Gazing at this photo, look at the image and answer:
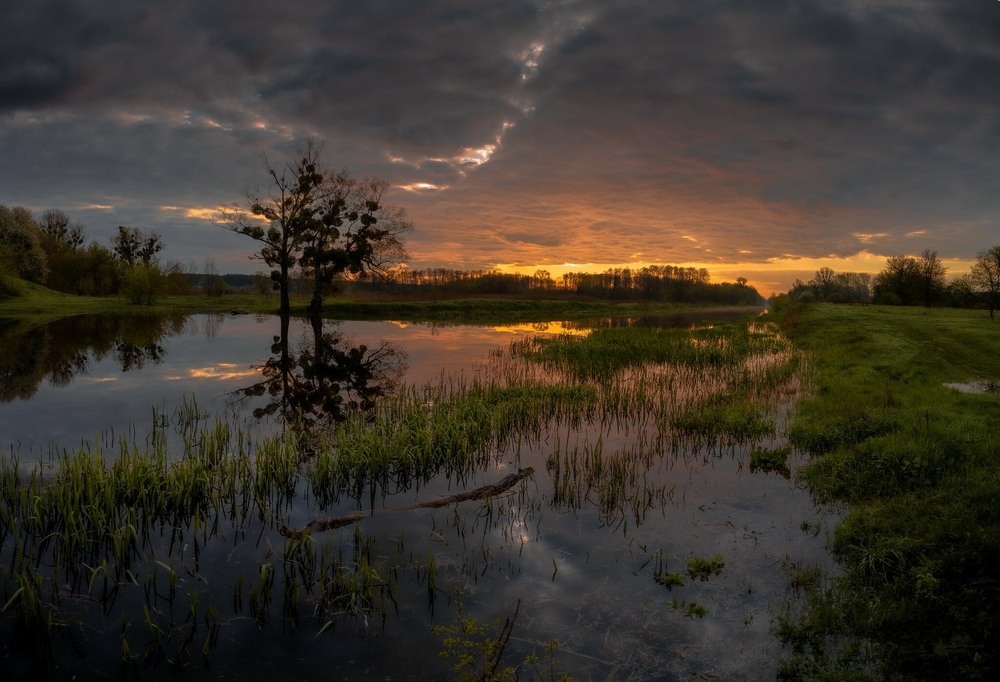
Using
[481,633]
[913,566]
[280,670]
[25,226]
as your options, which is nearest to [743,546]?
[913,566]

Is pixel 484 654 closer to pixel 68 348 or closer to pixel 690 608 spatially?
pixel 690 608

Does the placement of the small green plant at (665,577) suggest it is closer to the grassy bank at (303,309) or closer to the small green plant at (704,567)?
the small green plant at (704,567)

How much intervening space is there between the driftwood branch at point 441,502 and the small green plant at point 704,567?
149 inches

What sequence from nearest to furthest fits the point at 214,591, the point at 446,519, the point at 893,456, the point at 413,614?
the point at 413,614
the point at 214,591
the point at 446,519
the point at 893,456

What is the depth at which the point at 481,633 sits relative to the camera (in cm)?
625

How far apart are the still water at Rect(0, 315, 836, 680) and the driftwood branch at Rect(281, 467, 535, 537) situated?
156 mm

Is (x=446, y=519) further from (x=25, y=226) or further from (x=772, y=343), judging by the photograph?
(x=25, y=226)

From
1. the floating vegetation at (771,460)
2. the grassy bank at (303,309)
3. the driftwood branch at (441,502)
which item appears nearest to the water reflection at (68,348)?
the grassy bank at (303,309)

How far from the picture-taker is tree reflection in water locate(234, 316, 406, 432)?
56.0 feet

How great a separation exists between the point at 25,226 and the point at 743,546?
98.7 meters

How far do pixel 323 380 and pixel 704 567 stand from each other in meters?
18.6

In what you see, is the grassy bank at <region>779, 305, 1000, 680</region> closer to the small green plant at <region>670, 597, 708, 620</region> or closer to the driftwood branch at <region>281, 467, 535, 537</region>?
the small green plant at <region>670, 597, 708, 620</region>

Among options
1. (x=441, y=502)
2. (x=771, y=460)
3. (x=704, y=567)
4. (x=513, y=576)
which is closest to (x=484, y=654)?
(x=513, y=576)

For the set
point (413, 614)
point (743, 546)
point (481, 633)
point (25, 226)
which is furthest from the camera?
point (25, 226)
